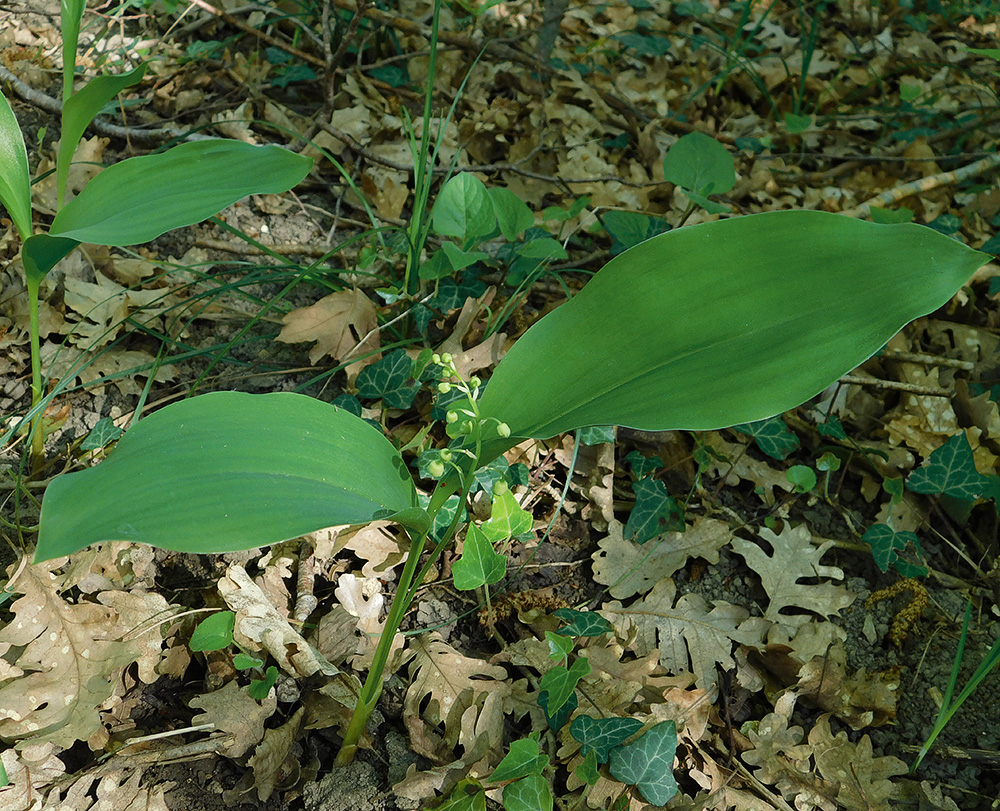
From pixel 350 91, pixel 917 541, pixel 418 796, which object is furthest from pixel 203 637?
pixel 350 91

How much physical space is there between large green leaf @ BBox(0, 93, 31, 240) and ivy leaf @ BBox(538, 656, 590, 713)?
980 mm

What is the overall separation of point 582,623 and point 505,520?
7.8 inches

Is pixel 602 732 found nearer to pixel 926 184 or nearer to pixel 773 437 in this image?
pixel 773 437

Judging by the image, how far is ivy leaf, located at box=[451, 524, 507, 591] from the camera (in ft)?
3.31

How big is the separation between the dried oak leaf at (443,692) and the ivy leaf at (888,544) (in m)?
0.69

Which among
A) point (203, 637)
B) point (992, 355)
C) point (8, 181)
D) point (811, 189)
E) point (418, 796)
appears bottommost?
point (418, 796)

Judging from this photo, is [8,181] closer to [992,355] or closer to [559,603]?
[559,603]

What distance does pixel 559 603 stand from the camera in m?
1.20

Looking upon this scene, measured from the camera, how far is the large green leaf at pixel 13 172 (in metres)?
1.05

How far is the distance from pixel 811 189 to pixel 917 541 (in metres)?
1.19

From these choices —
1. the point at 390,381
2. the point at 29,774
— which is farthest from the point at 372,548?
the point at 29,774

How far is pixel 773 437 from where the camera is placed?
1397mm

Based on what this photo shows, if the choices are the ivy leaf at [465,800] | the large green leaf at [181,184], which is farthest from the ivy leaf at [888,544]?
the large green leaf at [181,184]

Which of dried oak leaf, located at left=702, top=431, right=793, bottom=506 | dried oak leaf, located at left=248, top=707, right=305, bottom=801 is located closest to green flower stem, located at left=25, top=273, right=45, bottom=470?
dried oak leaf, located at left=248, top=707, right=305, bottom=801
